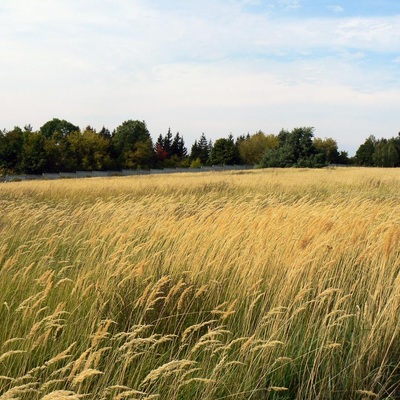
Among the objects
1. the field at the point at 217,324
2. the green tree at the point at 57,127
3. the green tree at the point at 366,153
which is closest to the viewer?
the field at the point at 217,324

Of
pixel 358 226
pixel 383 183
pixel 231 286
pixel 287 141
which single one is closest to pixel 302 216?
pixel 358 226

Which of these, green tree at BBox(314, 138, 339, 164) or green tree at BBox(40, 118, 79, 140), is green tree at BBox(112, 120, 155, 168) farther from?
green tree at BBox(314, 138, 339, 164)

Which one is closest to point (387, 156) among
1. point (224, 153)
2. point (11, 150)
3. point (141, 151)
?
point (224, 153)

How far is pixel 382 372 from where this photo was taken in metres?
2.90

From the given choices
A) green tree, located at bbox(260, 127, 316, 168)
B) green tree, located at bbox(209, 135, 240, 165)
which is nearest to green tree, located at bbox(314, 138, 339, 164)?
green tree, located at bbox(209, 135, 240, 165)

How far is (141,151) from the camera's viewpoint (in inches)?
3066

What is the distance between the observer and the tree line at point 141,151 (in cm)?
6341

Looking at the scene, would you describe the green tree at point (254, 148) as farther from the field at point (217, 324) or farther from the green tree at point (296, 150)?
the field at point (217, 324)

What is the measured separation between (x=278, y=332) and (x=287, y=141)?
65732 mm

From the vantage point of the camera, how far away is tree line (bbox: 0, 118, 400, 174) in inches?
2496

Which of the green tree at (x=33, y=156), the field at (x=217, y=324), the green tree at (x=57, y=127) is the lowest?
the field at (x=217, y=324)

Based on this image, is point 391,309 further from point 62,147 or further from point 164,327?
point 62,147

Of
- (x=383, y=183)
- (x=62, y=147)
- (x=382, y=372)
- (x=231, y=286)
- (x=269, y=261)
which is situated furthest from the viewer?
(x=62, y=147)

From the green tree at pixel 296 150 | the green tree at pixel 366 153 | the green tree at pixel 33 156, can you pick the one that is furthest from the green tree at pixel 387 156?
the green tree at pixel 33 156
